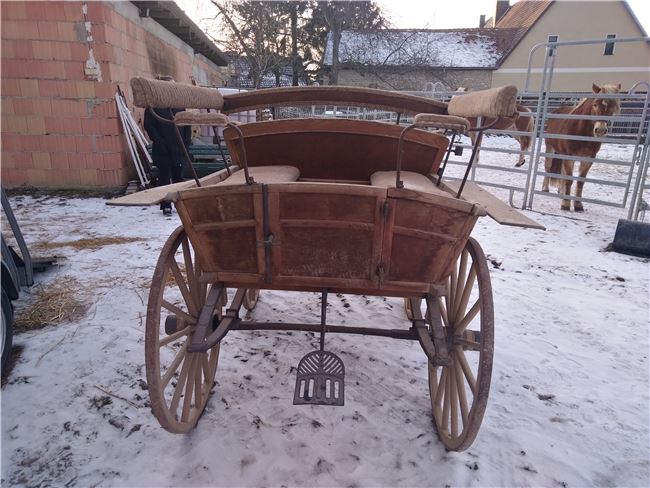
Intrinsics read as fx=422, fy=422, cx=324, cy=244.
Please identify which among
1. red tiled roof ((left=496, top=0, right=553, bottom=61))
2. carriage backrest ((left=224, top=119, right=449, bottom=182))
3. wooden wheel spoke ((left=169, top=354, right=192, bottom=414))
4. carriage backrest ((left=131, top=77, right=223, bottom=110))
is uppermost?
red tiled roof ((left=496, top=0, right=553, bottom=61))

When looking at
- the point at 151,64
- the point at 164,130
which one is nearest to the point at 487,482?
the point at 164,130

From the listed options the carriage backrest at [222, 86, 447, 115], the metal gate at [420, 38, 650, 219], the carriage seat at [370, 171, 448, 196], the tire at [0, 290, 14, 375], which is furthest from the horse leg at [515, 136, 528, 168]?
the tire at [0, 290, 14, 375]

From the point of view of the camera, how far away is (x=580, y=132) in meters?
6.91

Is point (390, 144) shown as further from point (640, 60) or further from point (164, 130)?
point (640, 60)

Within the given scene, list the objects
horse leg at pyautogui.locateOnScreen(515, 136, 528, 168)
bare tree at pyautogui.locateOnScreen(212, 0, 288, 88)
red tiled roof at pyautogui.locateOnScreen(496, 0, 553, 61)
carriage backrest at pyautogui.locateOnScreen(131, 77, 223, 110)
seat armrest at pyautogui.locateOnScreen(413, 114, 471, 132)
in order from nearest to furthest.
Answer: seat armrest at pyautogui.locateOnScreen(413, 114, 471, 132), carriage backrest at pyautogui.locateOnScreen(131, 77, 223, 110), horse leg at pyautogui.locateOnScreen(515, 136, 528, 168), bare tree at pyautogui.locateOnScreen(212, 0, 288, 88), red tiled roof at pyautogui.locateOnScreen(496, 0, 553, 61)

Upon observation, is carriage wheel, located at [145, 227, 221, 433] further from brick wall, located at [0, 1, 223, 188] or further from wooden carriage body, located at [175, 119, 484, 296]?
brick wall, located at [0, 1, 223, 188]

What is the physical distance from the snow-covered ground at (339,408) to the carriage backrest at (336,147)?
1.32 meters

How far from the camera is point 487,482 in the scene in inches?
79.6

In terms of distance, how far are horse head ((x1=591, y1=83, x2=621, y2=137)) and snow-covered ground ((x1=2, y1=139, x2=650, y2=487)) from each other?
11.4ft

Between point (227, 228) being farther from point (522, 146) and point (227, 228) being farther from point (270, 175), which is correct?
point (522, 146)

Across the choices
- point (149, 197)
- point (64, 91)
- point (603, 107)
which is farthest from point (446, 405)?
point (64, 91)

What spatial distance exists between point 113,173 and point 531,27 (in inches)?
1041

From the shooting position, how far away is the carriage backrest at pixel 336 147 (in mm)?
2578

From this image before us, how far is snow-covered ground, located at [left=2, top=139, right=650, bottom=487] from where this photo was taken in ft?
6.76
